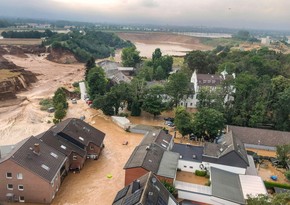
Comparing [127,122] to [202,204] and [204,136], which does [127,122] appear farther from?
[202,204]

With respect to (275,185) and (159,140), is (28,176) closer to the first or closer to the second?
(159,140)

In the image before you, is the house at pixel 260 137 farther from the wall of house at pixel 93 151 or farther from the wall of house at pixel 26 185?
the wall of house at pixel 26 185

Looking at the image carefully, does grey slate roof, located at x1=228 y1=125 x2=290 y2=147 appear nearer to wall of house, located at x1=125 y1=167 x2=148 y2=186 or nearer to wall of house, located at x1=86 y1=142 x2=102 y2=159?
wall of house, located at x1=125 y1=167 x2=148 y2=186

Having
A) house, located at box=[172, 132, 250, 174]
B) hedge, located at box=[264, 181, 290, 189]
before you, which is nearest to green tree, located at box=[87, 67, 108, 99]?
house, located at box=[172, 132, 250, 174]

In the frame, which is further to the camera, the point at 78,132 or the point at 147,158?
the point at 78,132

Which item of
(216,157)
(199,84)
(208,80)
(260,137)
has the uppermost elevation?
(208,80)

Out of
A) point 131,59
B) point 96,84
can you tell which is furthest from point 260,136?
point 131,59
